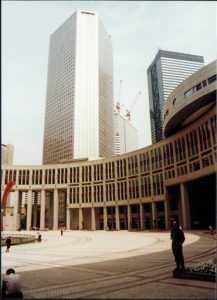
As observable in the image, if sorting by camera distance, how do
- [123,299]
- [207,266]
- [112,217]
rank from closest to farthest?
[123,299]
[207,266]
[112,217]

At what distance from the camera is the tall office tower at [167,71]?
18350 centimetres

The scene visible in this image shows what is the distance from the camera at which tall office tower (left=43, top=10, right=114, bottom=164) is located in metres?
161

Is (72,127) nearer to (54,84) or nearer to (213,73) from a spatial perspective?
(54,84)

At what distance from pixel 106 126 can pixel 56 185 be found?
292ft

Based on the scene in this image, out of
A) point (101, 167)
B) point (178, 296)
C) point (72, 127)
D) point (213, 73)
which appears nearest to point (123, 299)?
point (178, 296)

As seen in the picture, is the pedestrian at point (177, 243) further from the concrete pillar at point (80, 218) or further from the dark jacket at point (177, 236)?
the concrete pillar at point (80, 218)

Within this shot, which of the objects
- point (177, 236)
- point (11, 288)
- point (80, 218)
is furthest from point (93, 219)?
point (11, 288)

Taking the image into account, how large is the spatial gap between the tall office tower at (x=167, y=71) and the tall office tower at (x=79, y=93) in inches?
1228

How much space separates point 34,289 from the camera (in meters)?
9.51

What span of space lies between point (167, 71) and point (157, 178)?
130 metres

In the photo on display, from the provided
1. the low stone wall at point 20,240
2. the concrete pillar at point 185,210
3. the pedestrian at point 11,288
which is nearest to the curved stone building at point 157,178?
the concrete pillar at point 185,210

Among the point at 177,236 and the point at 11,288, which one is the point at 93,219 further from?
the point at 11,288

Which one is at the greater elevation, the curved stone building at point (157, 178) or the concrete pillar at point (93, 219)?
the curved stone building at point (157, 178)

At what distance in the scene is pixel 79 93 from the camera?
164 metres
